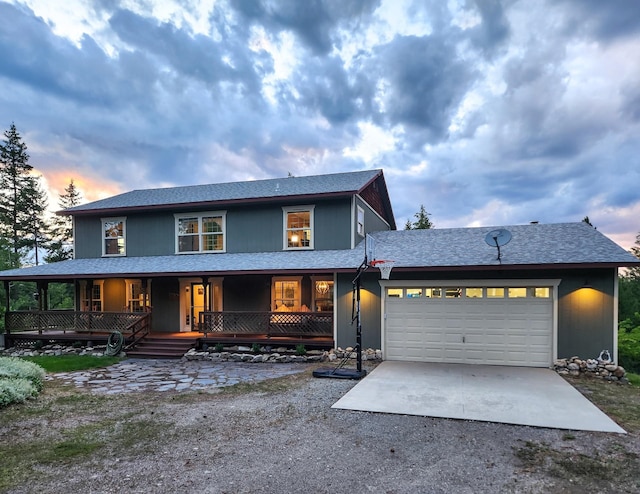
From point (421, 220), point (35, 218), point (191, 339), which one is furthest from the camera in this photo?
point (421, 220)

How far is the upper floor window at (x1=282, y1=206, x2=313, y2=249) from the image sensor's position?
1262 centimetres

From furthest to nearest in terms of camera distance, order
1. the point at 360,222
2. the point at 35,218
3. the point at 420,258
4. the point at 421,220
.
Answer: the point at 421,220 < the point at 35,218 < the point at 360,222 < the point at 420,258

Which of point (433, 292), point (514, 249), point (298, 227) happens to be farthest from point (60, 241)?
point (514, 249)

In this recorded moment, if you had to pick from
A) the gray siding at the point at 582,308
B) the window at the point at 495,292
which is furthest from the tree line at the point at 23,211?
the gray siding at the point at 582,308

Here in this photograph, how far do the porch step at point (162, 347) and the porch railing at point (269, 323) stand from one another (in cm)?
69

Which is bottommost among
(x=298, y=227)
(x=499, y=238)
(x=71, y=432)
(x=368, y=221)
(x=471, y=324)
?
(x=71, y=432)

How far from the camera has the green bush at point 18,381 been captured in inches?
243

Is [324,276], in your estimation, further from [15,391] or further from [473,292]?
[15,391]

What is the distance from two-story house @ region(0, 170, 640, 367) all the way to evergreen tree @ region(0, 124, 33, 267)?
21.2 meters

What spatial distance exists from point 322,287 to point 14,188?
32154 millimetres

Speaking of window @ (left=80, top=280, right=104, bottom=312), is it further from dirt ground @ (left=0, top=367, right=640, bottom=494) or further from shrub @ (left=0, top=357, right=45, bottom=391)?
dirt ground @ (left=0, top=367, right=640, bottom=494)

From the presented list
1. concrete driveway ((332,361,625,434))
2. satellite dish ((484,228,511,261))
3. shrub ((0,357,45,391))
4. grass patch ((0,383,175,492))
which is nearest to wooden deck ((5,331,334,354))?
concrete driveway ((332,361,625,434))

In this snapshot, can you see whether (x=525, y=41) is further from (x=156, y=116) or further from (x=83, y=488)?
(x=156, y=116)

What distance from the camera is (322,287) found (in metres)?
12.3
